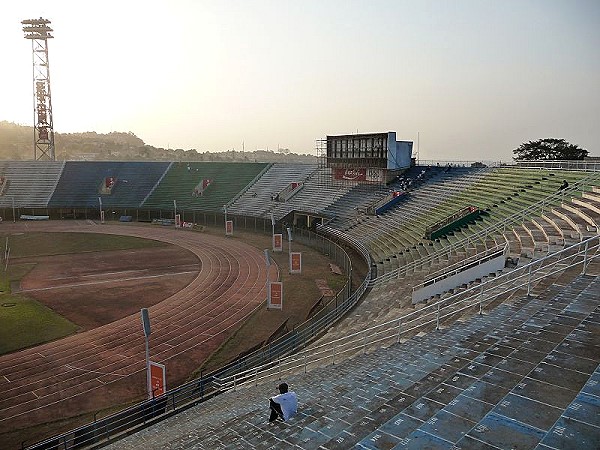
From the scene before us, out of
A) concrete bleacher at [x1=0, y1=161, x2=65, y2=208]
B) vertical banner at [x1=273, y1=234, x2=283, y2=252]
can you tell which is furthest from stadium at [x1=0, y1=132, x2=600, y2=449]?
concrete bleacher at [x1=0, y1=161, x2=65, y2=208]

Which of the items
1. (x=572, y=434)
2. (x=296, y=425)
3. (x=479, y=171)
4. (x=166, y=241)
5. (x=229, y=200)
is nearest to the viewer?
(x=572, y=434)

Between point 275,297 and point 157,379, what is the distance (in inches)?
475

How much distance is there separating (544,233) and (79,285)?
29278 millimetres

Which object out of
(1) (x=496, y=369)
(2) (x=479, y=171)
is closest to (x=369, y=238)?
(2) (x=479, y=171)

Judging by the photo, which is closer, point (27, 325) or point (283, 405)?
point (283, 405)

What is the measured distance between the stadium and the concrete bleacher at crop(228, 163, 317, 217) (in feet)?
8.15

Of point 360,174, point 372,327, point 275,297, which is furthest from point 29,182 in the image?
A: point 372,327

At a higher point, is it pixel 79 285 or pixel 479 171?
pixel 479 171

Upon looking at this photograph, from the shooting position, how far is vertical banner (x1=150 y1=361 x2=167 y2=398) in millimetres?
16422

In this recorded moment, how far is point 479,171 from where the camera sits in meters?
47.4

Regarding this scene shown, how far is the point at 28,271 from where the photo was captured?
125ft

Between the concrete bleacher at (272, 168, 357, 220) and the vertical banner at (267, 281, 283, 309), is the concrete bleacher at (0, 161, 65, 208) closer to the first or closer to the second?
the concrete bleacher at (272, 168, 357, 220)

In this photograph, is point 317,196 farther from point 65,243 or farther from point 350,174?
point 65,243

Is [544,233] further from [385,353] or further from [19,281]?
[19,281]
